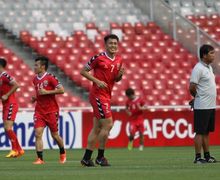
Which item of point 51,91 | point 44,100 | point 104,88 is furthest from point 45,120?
point 104,88

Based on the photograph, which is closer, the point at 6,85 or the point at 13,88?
the point at 13,88

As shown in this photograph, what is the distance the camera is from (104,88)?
15.8 m

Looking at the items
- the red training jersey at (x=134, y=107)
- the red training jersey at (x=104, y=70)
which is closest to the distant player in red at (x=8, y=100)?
the red training jersey at (x=104, y=70)

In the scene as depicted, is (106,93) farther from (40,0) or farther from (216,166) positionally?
(40,0)

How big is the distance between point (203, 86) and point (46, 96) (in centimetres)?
335

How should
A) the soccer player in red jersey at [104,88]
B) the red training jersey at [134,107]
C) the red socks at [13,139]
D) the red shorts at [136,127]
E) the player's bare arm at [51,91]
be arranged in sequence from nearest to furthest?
the soccer player in red jersey at [104,88] < the player's bare arm at [51,91] < the red socks at [13,139] < the red shorts at [136,127] < the red training jersey at [134,107]

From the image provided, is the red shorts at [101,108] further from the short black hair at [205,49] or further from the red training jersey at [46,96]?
the red training jersey at [46,96]

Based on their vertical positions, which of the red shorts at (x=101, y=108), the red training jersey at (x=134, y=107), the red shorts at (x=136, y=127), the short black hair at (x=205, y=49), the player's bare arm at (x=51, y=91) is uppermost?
the short black hair at (x=205, y=49)

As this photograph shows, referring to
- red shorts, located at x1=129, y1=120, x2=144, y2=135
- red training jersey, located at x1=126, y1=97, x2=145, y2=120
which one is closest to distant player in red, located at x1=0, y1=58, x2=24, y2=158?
red shorts, located at x1=129, y1=120, x2=144, y2=135

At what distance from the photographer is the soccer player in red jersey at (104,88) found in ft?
52.1

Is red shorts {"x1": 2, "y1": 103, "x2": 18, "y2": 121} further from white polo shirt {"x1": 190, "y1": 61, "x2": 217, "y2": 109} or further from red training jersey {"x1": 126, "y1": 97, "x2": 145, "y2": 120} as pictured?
red training jersey {"x1": 126, "y1": 97, "x2": 145, "y2": 120}

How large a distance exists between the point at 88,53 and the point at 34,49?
1.99 metres

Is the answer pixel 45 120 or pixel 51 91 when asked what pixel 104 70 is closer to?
pixel 51 91

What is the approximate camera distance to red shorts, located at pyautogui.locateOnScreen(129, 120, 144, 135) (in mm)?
27438
